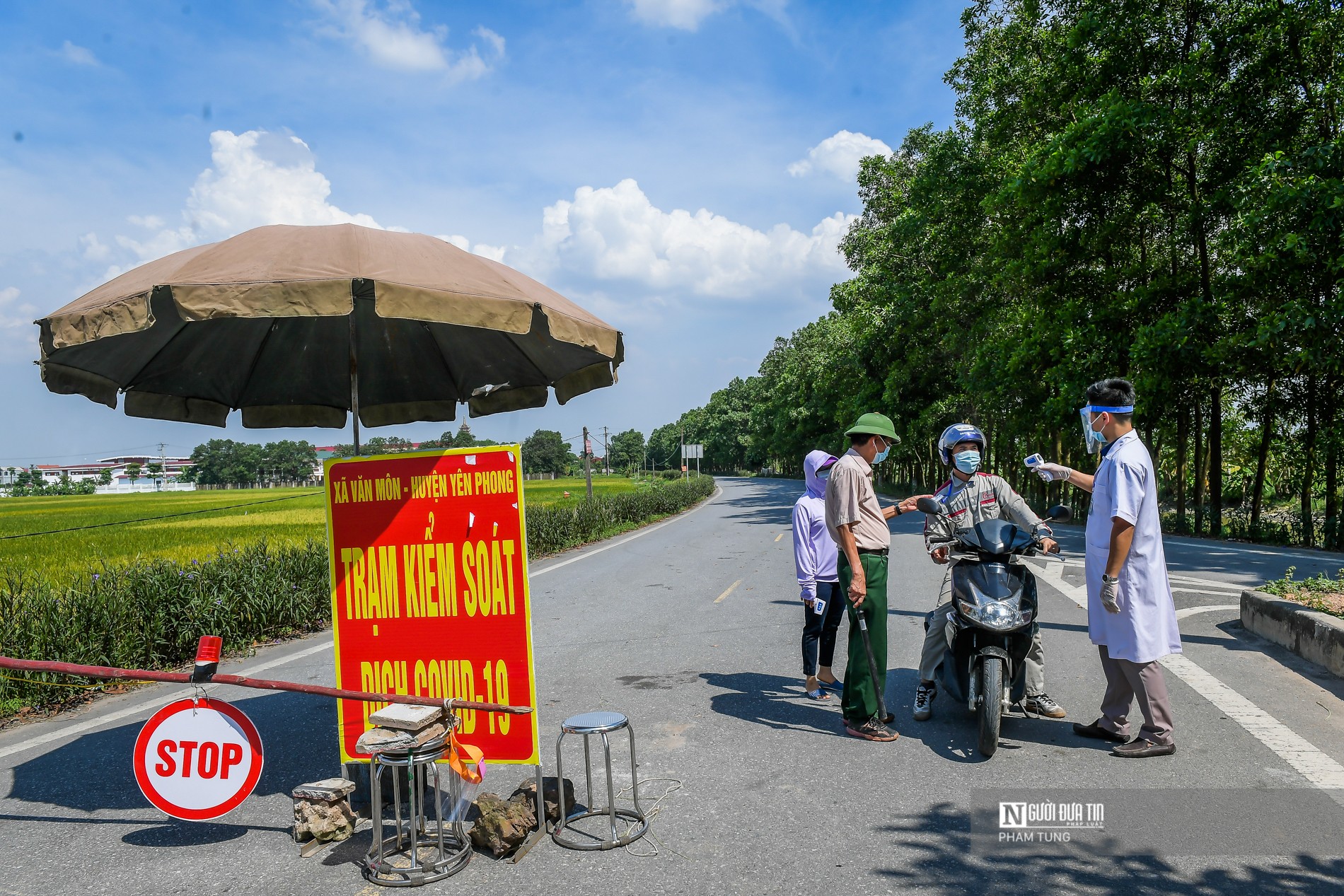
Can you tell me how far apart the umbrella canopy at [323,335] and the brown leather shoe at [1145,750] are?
11.2ft

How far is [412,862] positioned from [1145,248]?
23037mm

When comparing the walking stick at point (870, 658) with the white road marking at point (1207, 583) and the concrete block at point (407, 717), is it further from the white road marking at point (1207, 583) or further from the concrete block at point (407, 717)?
the white road marking at point (1207, 583)

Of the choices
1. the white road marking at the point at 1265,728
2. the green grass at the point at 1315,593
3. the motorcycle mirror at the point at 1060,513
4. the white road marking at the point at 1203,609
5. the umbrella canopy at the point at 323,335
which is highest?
the umbrella canopy at the point at 323,335

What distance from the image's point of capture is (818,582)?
5973 mm

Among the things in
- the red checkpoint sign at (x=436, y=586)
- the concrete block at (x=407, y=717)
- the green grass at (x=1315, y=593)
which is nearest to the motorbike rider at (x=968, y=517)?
the red checkpoint sign at (x=436, y=586)

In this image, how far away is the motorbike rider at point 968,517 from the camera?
16.6ft

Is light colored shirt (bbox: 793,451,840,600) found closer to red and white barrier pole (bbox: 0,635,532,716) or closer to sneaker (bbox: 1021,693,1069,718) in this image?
sneaker (bbox: 1021,693,1069,718)

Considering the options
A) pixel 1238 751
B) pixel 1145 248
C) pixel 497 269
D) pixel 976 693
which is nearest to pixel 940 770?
pixel 976 693

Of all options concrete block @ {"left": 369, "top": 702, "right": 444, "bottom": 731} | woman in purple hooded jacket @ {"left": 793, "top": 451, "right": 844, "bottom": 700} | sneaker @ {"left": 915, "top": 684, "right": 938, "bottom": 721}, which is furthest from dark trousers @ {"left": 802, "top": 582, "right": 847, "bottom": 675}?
concrete block @ {"left": 369, "top": 702, "right": 444, "bottom": 731}

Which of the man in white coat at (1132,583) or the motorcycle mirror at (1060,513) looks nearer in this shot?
the man in white coat at (1132,583)

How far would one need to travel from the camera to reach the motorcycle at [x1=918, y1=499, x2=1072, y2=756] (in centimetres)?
462

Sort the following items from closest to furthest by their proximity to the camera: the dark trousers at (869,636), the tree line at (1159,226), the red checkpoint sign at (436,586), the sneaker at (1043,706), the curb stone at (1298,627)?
the red checkpoint sign at (436,586)
the dark trousers at (869,636)
the sneaker at (1043,706)
the curb stone at (1298,627)
the tree line at (1159,226)

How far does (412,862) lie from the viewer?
3.51 m

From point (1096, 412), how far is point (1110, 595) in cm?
102
